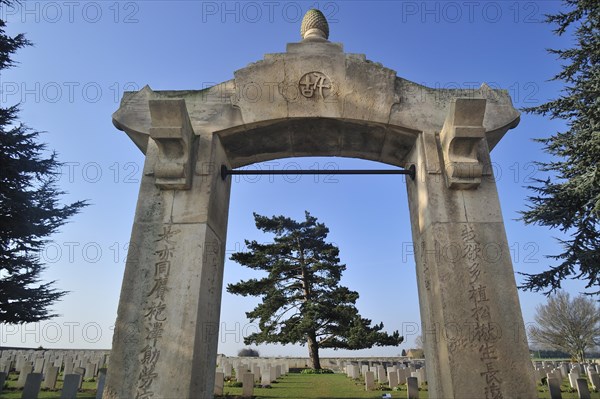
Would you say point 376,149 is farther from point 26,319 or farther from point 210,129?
point 26,319

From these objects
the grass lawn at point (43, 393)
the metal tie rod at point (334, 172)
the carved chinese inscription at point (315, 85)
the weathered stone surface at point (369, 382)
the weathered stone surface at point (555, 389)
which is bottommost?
the grass lawn at point (43, 393)

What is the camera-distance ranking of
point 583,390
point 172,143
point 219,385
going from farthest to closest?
point 219,385, point 583,390, point 172,143

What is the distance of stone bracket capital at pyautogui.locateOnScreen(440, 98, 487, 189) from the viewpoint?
3873mm

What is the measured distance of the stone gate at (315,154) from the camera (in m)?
3.41

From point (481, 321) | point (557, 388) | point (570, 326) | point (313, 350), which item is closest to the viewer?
point (481, 321)

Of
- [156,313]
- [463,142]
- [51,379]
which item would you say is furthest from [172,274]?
[51,379]

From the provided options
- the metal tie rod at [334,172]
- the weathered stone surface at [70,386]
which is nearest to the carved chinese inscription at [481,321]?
the metal tie rod at [334,172]

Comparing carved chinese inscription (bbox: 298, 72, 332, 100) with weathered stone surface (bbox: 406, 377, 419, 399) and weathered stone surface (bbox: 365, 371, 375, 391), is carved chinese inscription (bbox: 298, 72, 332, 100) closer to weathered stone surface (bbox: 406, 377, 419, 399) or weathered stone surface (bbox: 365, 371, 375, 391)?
A: weathered stone surface (bbox: 406, 377, 419, 399)

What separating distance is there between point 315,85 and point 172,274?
9.15 ft

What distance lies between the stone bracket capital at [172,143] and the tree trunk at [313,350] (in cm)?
2159

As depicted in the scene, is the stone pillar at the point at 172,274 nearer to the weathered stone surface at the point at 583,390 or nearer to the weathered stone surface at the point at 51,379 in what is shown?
the weathered stone surface at the point at 583,390

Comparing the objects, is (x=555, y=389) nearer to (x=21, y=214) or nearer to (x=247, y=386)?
(x=247, y=386)

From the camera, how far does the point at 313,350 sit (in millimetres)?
23406

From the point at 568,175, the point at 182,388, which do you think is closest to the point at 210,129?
the point at 182,388
